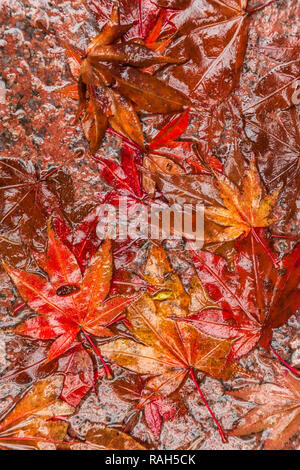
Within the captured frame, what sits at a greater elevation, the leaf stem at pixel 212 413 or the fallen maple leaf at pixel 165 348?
the fallen maple leaf at pixel 165 348

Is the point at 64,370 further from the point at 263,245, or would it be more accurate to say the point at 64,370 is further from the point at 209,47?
the point at 209,47

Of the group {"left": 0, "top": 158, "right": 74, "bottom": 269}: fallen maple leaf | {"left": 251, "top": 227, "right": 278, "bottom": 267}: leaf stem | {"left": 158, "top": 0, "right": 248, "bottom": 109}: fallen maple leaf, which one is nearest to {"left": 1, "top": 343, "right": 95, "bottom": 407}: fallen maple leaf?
{"left": 0, "top": 158, "right": 74, "bottom": 269}: fallen maple leaf

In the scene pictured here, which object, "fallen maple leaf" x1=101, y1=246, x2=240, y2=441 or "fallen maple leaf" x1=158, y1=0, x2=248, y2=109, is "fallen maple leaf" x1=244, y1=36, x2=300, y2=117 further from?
"fallen maple leaf" x1=101, y1=246, x2=240, y2=441

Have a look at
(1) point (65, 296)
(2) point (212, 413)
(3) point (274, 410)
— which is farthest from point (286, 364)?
(1) point (65, 296)

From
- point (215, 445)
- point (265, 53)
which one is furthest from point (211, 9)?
point (215, 445)

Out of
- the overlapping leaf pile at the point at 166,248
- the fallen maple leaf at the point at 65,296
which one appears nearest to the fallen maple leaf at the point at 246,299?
the overlapping leaf pile at the point at 166,248

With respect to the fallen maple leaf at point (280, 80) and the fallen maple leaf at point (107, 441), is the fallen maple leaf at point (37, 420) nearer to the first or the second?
the fallen maple leaf at point (107, 441)

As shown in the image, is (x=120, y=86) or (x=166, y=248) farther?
(x=166, y=248)

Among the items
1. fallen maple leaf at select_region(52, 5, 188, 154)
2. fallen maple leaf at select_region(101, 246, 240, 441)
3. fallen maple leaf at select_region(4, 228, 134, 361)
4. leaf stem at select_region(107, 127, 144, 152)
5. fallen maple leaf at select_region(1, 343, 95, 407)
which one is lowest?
fallen maple leaf at select_region(1, 343, 95, 407)
